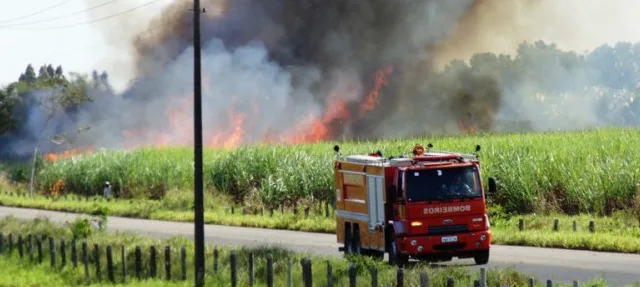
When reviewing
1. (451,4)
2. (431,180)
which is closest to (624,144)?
(431,180)

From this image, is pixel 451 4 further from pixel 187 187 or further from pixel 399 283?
pixel 399 283

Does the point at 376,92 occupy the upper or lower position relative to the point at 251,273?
upper

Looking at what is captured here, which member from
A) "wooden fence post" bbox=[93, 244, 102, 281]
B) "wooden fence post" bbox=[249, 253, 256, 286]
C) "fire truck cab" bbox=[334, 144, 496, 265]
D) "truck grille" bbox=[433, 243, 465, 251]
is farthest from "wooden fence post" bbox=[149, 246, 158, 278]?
"truck grille" bbox=[433, 243, 465, 251]

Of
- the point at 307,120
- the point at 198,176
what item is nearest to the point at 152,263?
the point at 198,176

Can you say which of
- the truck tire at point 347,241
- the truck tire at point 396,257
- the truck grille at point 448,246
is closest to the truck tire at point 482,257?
the truck grille at point 448,246

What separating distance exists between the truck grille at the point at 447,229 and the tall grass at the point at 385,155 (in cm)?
1201

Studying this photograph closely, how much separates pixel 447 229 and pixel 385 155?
20243 mm

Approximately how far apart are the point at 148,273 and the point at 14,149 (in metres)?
69.1

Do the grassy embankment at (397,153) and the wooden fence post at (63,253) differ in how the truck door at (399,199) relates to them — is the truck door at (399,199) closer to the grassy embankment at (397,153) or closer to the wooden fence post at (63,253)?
the grassy embankment at (397,153)

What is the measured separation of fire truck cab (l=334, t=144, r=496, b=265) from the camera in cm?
2462

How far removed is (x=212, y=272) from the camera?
82.5ft

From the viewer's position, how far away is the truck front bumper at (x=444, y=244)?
24.5 metres

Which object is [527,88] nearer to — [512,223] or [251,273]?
[512,223]

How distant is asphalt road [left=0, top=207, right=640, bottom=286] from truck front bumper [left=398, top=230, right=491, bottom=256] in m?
0.48
